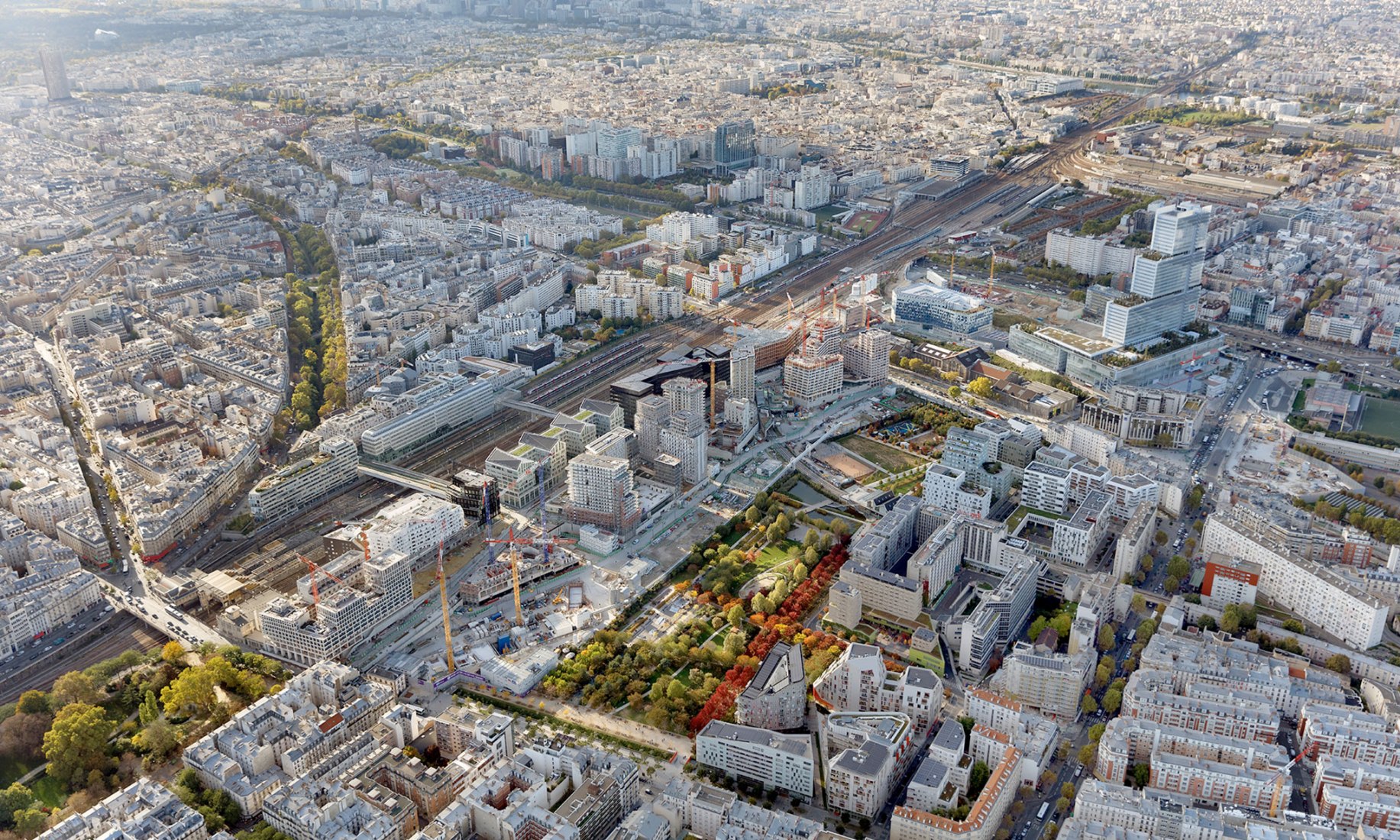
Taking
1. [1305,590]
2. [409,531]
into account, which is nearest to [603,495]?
[409,531]

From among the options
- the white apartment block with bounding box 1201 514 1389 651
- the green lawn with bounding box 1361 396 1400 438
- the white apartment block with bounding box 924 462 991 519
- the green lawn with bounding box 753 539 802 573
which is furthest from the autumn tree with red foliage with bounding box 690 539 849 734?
the green lawn with bounding box 1361 396 1400 438

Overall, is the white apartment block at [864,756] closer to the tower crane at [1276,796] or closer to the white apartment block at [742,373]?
the tower crane at [1276,796]

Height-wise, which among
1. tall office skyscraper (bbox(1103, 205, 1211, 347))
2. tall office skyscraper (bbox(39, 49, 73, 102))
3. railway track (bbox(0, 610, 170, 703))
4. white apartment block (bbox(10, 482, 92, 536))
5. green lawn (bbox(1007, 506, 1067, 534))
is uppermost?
tall office skyscraper (bbox(39, 49, 73, 102))

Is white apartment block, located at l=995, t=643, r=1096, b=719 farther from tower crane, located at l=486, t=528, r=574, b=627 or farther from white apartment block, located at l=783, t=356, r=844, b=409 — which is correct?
white apartment block, located at l=783, t=356, r=844, b=409

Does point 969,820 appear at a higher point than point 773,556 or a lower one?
higher

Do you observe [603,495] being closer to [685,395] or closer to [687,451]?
[687,451]

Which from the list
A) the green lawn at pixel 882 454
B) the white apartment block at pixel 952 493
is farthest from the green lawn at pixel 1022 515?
the green lawn at pixel 882 454

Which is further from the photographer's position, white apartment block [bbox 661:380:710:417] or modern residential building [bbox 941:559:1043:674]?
white apartment block [bbox 661:380:710:417]
